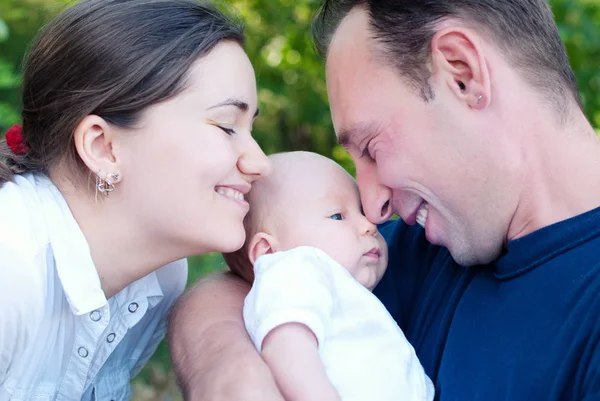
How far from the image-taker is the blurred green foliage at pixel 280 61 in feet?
13.4

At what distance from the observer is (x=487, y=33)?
2.03m

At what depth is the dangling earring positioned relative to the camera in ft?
7.03

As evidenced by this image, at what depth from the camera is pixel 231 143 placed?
7.10 ft

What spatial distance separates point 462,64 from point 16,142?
137cm

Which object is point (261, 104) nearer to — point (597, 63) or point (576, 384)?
point (597, 63)

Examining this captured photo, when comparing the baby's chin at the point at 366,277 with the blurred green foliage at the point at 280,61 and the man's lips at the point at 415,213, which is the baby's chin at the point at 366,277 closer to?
the man's lips at the point at 415,213

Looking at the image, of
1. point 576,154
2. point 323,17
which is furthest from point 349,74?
point 576,154

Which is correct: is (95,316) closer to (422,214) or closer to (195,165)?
(195,165)

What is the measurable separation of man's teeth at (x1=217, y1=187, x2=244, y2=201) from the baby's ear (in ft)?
0.41

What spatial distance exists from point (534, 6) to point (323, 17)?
640 mm

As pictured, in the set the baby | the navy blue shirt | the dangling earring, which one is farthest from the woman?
the navy blue shirt

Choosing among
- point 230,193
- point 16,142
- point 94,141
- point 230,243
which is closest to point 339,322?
point 230,243

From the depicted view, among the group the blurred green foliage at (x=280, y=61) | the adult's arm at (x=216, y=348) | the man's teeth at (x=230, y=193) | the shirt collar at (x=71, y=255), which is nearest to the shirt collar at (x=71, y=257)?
the shirt collar at (x=71, y=255)

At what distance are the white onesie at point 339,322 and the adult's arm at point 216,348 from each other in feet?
0.26
